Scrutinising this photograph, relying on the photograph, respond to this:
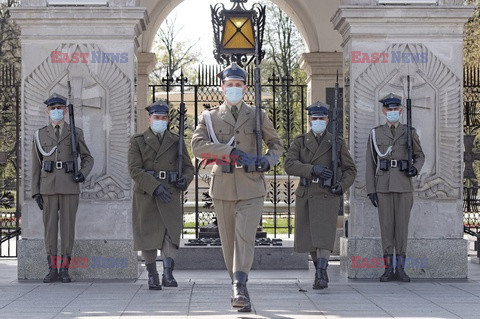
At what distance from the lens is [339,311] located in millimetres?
8758

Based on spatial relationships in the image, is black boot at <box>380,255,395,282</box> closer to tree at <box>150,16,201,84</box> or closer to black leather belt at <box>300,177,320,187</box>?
black leather belt at <box>300,177,320,187</box>

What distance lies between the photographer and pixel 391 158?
11180 millimetres

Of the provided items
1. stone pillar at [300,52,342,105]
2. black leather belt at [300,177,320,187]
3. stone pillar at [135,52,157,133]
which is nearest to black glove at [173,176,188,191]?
black leather belt at [300,177,320,187]

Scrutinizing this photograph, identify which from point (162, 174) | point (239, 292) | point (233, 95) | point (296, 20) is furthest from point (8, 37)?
point (239, 292)

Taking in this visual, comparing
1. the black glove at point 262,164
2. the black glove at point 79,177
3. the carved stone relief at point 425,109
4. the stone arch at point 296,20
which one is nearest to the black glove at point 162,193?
the black glove at point 79,177

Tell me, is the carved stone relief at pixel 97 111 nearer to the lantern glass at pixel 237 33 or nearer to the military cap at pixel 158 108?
the military cap at pixel 158 108

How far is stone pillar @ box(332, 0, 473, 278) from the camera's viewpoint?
11.6 m

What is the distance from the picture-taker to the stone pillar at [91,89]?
453 inches

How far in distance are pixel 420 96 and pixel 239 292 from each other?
410 centimetres

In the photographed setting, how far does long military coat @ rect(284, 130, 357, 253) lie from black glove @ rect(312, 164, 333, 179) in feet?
0.18

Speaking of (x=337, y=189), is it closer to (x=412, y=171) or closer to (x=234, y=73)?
(x=412, y=171)

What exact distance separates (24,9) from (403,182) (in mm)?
4479

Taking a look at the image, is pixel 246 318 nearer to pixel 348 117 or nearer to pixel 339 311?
pixel 339 311

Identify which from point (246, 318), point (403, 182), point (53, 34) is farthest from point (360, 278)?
point (53, 34)
